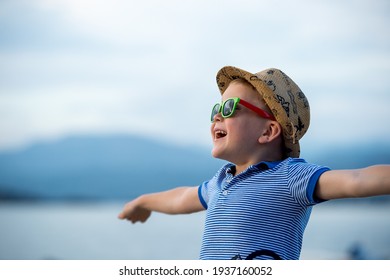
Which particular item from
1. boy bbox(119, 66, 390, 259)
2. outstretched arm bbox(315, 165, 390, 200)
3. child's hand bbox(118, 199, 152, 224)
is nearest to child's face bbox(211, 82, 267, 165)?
boy bbox(119, 66, 390, 259)

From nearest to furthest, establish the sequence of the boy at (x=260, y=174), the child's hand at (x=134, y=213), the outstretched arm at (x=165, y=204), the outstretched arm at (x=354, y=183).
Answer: the outstretched arm at (x=354, y=183) < the boy at (x=260, y=174) < the outstretched arm at (x=165, y=204) < the child's hand at (x=134, y=213)

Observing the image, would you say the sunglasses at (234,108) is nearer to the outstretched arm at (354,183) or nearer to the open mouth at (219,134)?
the open mouth at (219,134)

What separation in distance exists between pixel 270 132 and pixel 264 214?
261 millimetres

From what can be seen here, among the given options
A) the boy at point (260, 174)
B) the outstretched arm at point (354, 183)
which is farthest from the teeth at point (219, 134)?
the outstretched arm at point (354, 183)

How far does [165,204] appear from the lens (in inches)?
89.5

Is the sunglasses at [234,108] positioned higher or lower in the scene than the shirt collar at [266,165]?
higher

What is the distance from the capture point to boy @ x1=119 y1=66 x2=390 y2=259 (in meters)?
1.74

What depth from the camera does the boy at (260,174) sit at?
1744 millimetres

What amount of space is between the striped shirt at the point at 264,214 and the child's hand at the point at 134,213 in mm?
561

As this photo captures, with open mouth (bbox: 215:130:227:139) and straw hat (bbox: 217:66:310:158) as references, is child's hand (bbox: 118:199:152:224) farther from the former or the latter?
straw hat (bbox: 217:66:310:158)

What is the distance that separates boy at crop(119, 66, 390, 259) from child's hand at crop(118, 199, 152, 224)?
0.40m
